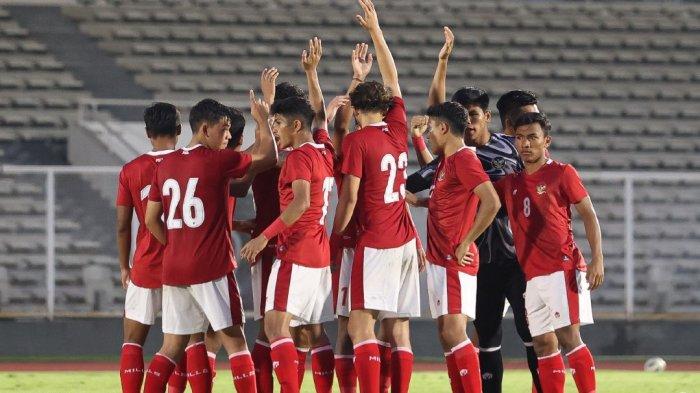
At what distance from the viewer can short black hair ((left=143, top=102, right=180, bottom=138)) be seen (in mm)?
7520

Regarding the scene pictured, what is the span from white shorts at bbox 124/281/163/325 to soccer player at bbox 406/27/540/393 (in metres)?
1.61

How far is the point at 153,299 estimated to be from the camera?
7559 millimetres

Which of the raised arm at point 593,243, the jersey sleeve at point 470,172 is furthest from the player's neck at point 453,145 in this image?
the raised arm at point 593,243

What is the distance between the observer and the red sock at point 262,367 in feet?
26.2

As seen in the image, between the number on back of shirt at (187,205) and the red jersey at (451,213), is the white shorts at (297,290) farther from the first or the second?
the red jersey at (451,213)

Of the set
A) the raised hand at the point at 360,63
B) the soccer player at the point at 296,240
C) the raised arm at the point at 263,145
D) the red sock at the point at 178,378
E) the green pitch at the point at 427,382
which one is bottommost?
the green pitch at the point at 427,382

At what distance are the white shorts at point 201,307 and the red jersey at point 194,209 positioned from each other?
0.16 ft

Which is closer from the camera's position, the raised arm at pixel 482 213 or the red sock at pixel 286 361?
the red sock at pixel 286 361

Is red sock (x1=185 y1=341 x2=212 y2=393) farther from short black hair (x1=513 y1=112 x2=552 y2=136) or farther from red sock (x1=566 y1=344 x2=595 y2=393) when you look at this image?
short black hair (x1=513 y1=112 x2=552 y2=136)

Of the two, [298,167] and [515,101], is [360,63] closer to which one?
[515,101]

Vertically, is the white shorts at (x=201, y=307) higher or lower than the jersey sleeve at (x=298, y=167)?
lower

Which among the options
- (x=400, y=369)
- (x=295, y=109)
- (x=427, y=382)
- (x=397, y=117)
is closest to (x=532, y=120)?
(x=397, y=117)

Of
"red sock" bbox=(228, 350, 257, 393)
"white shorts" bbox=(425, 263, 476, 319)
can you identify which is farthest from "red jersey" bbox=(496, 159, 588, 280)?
"red sock" bbox=(228, 350, 257, 393)

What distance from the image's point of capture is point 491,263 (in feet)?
26.3
